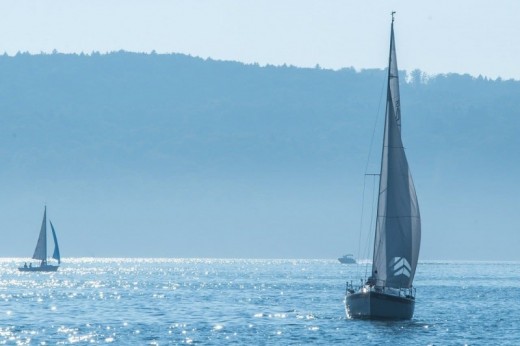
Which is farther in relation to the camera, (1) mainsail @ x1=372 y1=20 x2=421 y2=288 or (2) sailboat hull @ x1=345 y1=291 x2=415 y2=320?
(1) mainsail @ x1=372 y1=20 x2=421 y2=288

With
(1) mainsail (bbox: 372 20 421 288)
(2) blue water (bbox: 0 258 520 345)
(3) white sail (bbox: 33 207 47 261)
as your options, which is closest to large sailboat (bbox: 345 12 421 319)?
(1) mainsail (bbox: 372 20 421 288)

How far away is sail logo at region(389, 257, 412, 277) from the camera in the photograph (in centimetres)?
7919

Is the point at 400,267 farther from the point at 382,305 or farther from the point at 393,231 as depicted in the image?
the point at 382,305

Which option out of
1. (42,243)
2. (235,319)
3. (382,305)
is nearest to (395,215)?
(382,305)

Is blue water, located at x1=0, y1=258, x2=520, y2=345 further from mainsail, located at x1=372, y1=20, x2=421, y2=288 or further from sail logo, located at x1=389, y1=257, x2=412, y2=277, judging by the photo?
mainsail, located at x1=372, y1=20, x2=421, y2=288

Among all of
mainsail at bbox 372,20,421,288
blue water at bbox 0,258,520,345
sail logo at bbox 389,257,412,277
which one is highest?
mainsail at bbox 372,20,421,288

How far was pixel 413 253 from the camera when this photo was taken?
7938 cm

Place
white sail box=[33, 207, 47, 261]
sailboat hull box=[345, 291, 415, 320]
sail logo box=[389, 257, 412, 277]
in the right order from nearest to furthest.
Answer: sailboat hull box=[345, 291, 415, 320]
sail logo box=[389, 257, 412, 277]
white sail box=[33, 207, 47, 261]

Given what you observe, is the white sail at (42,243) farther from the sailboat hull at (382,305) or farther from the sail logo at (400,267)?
the sail logo at (400,267)

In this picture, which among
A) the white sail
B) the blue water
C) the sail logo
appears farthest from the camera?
the white sail

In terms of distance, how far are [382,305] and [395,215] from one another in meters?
5.25

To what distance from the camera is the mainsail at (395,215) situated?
79.2 meters

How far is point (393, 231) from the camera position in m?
79.5

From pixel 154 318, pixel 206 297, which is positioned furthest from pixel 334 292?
pixel 154 318
